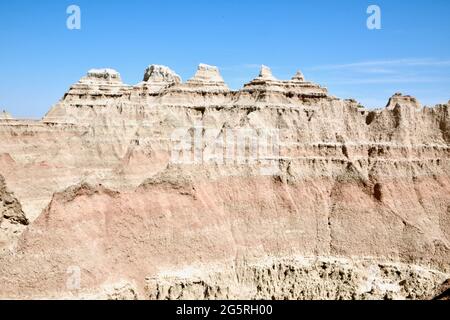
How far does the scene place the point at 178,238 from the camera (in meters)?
30.0

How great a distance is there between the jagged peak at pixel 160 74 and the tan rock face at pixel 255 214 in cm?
3414

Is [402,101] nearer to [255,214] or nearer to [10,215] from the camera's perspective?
[255,214]

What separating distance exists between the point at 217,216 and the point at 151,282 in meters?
6.43

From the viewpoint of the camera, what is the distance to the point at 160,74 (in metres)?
83.1

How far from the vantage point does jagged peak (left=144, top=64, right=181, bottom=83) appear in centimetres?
8262

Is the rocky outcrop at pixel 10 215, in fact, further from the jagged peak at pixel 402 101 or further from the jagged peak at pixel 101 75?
the jagged peak at pixel 101 75

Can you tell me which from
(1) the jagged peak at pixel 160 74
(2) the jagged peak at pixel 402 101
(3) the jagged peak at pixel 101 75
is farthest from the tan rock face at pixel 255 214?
(1) the jagged peak at pixel 160 74

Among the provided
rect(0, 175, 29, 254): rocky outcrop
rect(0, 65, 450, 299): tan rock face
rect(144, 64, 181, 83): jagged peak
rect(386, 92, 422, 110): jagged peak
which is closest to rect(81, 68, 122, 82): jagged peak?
rect(144, 64, 181, 83): jagged peak

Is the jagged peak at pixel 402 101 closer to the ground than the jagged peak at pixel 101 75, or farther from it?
closer to the ground

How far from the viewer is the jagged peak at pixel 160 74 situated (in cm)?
8262

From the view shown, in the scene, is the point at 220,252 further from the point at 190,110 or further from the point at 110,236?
the point at 190,110

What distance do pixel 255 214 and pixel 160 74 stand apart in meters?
53.6

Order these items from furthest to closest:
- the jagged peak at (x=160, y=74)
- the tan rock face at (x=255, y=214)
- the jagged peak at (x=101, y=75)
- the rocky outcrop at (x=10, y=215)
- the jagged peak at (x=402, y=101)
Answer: the jagged peak at (x=160, y=74) → the jagged peak at (x=101, y=75) → the jagged peak at (x=402, y=101) → the rocky outcrop at (x=10, y=215) → the tan rock face at (x=255, y=214)

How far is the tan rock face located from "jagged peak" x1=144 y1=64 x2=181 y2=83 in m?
34.1
